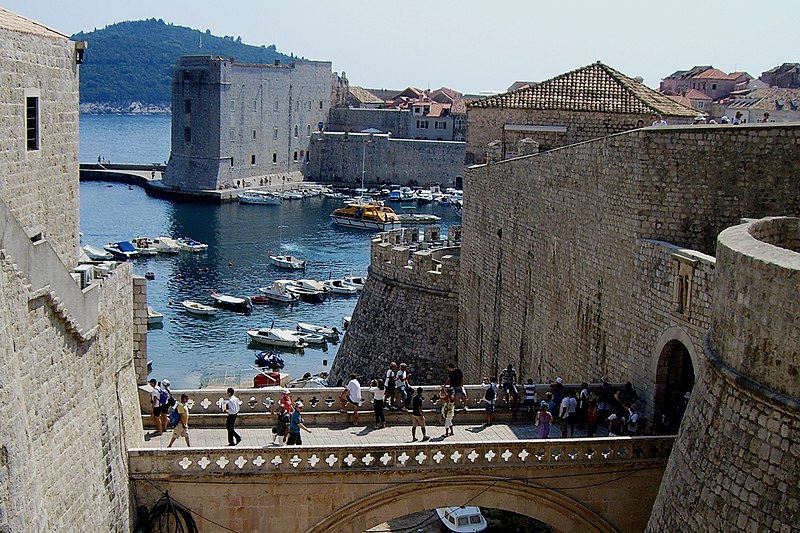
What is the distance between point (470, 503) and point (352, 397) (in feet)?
8.77

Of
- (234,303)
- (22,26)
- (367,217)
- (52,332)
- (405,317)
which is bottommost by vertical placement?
(234,303)

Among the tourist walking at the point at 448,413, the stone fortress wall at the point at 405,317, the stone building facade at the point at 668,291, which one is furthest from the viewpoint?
the stone fortress wall at the point at 405,317

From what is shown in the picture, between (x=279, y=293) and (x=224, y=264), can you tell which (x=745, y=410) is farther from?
(x=224, y=264)

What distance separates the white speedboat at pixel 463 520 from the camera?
22.7 meters

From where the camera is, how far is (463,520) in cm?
2284

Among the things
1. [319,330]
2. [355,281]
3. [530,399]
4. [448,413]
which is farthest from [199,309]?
[448,413]

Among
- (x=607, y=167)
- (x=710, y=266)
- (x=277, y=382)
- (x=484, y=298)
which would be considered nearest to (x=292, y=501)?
(x=710, y=266)

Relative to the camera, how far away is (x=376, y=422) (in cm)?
1828

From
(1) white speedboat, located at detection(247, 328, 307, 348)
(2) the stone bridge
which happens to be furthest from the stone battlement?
(1) white speedboat, located at detection(247, 328, 307, 348)

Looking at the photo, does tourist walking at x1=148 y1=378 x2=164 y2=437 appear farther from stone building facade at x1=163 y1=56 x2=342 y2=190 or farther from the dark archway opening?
stone building facade at x1=163 y1=56 x2=342 y2=190

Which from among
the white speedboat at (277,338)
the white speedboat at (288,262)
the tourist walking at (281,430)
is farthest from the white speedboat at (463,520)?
the white speedboat at (288,262)

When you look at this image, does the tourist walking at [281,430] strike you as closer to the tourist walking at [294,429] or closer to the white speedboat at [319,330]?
the tourist walking at [294,429]

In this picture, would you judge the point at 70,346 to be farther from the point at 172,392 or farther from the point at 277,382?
the point at 277,382

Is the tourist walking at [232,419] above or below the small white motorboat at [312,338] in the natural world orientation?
above
